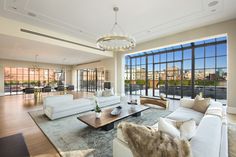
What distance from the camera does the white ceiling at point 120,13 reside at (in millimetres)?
3658

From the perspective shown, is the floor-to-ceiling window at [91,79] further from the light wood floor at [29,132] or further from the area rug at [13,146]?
the area rug at [13,146]

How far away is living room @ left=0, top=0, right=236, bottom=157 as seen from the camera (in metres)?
1.63

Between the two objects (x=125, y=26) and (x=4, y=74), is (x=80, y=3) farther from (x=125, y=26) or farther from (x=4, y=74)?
(x=4, y=74)

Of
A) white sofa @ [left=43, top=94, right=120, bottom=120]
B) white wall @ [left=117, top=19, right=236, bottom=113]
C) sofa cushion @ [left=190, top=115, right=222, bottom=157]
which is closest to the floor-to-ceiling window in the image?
white sofa @ [left=43, top=94, right=120, bottom=120]

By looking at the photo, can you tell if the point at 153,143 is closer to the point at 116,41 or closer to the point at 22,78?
the point at 116,41

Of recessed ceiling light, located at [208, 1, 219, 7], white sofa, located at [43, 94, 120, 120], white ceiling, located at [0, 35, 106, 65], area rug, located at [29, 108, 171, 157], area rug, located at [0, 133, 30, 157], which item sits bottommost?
area rug, located at [0, 133, 30, 157]

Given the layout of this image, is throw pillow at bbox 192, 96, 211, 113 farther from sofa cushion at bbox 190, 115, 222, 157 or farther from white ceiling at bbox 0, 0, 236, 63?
white ceiling at bbox 0, 0, 236, 63

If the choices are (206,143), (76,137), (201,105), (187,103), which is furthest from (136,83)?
(206,143)

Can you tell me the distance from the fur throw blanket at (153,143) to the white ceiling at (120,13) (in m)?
3.63

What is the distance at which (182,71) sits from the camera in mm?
7117

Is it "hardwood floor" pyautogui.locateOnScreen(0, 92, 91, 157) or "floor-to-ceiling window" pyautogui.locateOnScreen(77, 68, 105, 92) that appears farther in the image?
"floor-to-ceiling window" pyautogui.locateOnScreen(77, 68, 105, 92)

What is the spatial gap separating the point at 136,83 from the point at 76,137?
23.3 feet

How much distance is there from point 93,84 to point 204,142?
11.6 metres

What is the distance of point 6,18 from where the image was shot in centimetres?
446
